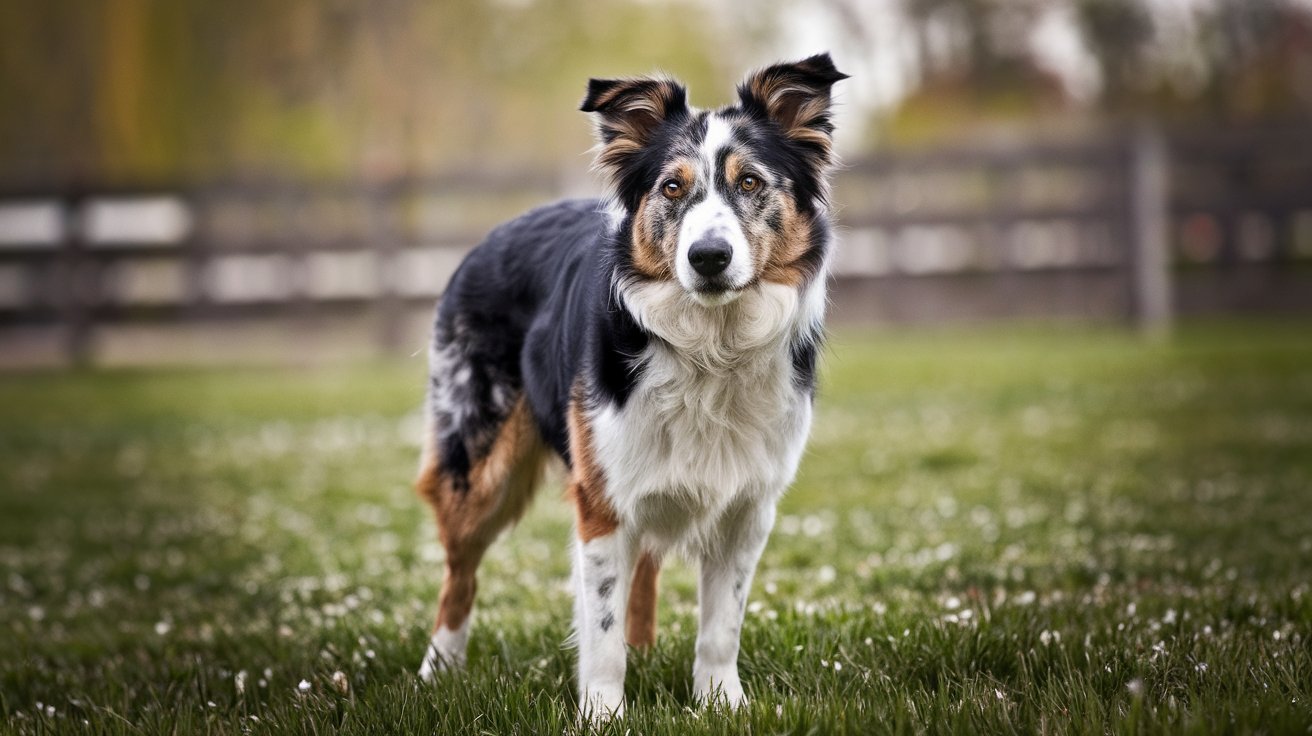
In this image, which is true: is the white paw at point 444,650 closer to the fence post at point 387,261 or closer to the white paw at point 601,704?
the white paw at point 601,704

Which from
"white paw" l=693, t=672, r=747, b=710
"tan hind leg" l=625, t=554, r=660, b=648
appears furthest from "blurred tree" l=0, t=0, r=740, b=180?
"white paw" l=693, t=672, r=747, b=710

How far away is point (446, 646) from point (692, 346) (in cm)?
156

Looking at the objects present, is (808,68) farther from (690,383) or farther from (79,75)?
(79,75)

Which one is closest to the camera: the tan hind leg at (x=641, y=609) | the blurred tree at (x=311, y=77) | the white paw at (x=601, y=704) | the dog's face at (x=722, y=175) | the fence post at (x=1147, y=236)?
the white paw at (x=601, y=704)

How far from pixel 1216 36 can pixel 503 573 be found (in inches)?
969

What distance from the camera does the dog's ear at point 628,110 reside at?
3918mm

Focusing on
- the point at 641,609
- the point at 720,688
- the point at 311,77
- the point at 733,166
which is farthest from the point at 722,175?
the point at 311,77

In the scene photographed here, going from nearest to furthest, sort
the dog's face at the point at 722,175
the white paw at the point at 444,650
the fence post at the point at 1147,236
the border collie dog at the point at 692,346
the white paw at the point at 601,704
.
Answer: the white paw at the point at 601,704, the dog's face at the point at 722,175, the border collie dog at the point at 692,346, the white paw at the point at 444,650, the fence post at the point at 1147,236

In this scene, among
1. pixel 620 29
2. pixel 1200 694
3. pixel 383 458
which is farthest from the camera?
pixel 620 29

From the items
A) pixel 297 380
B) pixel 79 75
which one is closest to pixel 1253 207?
pixel 297 380

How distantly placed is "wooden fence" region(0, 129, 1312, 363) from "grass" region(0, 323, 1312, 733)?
4.79 metres

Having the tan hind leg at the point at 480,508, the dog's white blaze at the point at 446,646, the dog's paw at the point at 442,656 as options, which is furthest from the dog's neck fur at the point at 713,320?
the dog's white blaze at the point at 446,646

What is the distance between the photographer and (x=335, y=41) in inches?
1001

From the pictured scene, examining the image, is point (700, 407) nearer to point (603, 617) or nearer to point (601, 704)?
point (603, 617)
